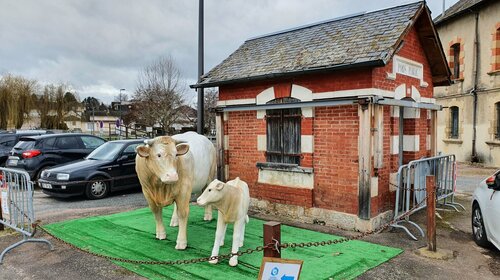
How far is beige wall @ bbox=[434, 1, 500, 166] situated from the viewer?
60.4ft

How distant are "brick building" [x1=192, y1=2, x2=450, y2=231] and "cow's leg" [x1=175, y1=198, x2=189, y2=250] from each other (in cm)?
284

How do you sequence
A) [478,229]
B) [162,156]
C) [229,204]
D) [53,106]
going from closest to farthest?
1. [229,204]
2. [162,156]
3. [478,229]
4. [53,106]

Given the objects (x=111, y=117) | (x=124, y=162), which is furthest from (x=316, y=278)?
(x=111, y=117)

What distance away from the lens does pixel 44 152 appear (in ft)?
42.1

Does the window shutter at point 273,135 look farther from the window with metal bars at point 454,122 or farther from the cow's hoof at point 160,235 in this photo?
the window with metal bars at point 454,122

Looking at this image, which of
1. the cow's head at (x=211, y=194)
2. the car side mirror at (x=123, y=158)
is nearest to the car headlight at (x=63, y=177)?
the car side mirror at (x=123, y=158)

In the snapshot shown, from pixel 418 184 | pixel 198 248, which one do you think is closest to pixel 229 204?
pixel 198 248

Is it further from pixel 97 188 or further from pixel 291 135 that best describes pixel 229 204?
pixel 97 188

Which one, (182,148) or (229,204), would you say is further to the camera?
(182,148)

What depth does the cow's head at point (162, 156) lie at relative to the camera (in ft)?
18.5

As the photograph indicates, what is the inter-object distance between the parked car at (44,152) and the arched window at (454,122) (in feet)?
63.4

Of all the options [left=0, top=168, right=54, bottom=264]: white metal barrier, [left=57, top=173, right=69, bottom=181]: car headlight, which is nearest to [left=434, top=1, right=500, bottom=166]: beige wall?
[left=57, top=173, right=69, bottom=181]: car headlight

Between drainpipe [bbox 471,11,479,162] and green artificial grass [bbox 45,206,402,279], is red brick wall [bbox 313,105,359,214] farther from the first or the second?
drainpipe [bbox 471,11,479,162]

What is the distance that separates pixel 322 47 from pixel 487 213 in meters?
4.47
